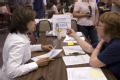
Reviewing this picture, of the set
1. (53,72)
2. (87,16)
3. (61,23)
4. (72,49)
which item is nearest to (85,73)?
(53,72)

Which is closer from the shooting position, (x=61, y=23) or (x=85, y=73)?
(x=85, y=73)

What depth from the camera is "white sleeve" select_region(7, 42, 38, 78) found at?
1861 millimetres

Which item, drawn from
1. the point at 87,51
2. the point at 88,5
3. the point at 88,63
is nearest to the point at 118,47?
the point at 88,63

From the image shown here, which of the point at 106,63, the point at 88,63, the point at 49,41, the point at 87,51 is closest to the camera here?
the point at 106,63

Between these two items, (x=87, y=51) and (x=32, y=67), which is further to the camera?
(x=87, y=51)

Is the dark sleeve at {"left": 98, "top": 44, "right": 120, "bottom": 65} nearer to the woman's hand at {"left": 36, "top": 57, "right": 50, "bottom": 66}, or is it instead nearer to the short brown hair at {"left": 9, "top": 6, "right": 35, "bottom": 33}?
the woman's hand at {"left": 36, "top": 57, "right": 50, "bottom": 66}

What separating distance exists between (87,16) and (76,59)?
2073 millimetres

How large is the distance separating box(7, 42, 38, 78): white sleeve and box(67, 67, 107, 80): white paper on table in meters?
0.30

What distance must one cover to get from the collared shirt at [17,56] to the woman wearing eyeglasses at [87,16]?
2213mm

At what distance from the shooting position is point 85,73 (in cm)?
187

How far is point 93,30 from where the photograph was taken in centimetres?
429

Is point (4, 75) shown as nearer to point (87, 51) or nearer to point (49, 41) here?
point (87, 51)

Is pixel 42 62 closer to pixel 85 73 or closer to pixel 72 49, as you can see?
pixel 85 73

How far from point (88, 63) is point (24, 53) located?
55cm
